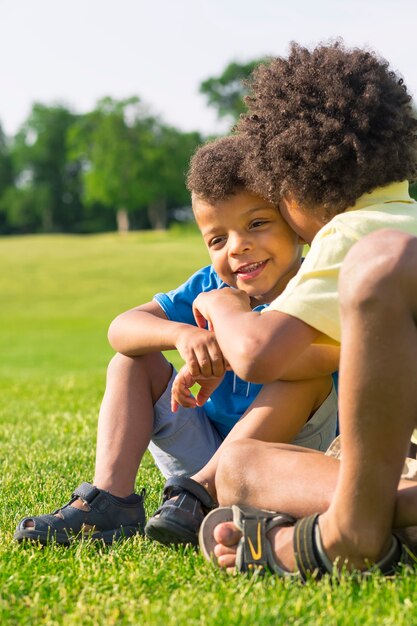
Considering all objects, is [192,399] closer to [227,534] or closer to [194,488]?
[194,488]

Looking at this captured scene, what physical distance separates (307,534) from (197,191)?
144 centimetres

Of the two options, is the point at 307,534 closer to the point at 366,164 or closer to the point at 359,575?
the point at 359,575

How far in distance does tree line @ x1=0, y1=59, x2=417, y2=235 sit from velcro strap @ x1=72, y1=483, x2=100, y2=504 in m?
63.5

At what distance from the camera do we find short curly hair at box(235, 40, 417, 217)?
105 inches

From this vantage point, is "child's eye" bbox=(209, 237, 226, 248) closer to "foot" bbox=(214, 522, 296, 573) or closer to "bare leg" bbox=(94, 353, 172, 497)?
"bare leg" bbox=(94, 353, 172, 497)

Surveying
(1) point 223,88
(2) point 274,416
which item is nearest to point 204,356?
(2) point 274,416

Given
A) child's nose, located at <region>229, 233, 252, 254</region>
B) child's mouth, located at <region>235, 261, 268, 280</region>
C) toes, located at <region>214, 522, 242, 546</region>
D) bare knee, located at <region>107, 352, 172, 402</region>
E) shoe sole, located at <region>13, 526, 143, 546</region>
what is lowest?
shoe sole, located at <region>13, 526, 143, 546</region>

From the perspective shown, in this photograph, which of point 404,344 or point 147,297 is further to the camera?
point 147,297

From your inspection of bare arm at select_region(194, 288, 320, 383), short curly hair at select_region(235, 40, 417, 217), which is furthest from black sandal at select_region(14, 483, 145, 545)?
short curly hair at select_region(235, 40, 417, 217)

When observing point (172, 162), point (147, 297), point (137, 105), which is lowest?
point (147, 297)

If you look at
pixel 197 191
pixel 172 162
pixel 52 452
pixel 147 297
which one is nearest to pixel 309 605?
pixel 197 191

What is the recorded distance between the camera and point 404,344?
2.13 meters

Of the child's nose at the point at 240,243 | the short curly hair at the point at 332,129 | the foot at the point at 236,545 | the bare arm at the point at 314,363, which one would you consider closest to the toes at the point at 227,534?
the foot at the point at 236,545

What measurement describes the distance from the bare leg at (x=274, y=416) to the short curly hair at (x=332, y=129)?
577 millimetres
